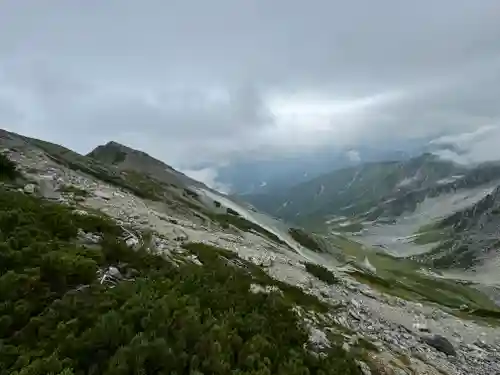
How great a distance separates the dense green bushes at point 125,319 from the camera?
1245 centimetres

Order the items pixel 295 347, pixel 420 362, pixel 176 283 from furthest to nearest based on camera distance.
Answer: pixel 420 362
pixel 176 283
pixel 295 347

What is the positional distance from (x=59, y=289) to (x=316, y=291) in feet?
63.0

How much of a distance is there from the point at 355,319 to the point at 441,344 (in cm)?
527

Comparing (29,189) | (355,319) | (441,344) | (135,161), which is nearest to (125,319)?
(355,319)

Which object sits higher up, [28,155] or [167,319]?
[28,155]

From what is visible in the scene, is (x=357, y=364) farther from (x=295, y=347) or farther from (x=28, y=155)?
(x=28, y=155)

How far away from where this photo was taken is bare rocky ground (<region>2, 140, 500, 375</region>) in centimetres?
2294

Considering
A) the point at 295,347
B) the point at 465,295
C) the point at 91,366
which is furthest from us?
the point at 465,295

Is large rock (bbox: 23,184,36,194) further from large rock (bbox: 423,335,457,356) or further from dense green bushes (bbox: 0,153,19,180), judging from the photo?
large rock (bbox: 423,335,457,356)

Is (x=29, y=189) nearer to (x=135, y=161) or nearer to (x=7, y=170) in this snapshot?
(x=7, y=170)

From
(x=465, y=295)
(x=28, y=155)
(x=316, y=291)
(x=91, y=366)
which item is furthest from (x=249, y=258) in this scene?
(x=465, y=295)

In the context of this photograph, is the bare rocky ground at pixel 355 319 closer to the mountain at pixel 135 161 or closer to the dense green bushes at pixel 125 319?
the dense green bushes at pixel 125 319

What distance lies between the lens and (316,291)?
Answer: 31781 millimetres

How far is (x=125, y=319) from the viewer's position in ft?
45.8
